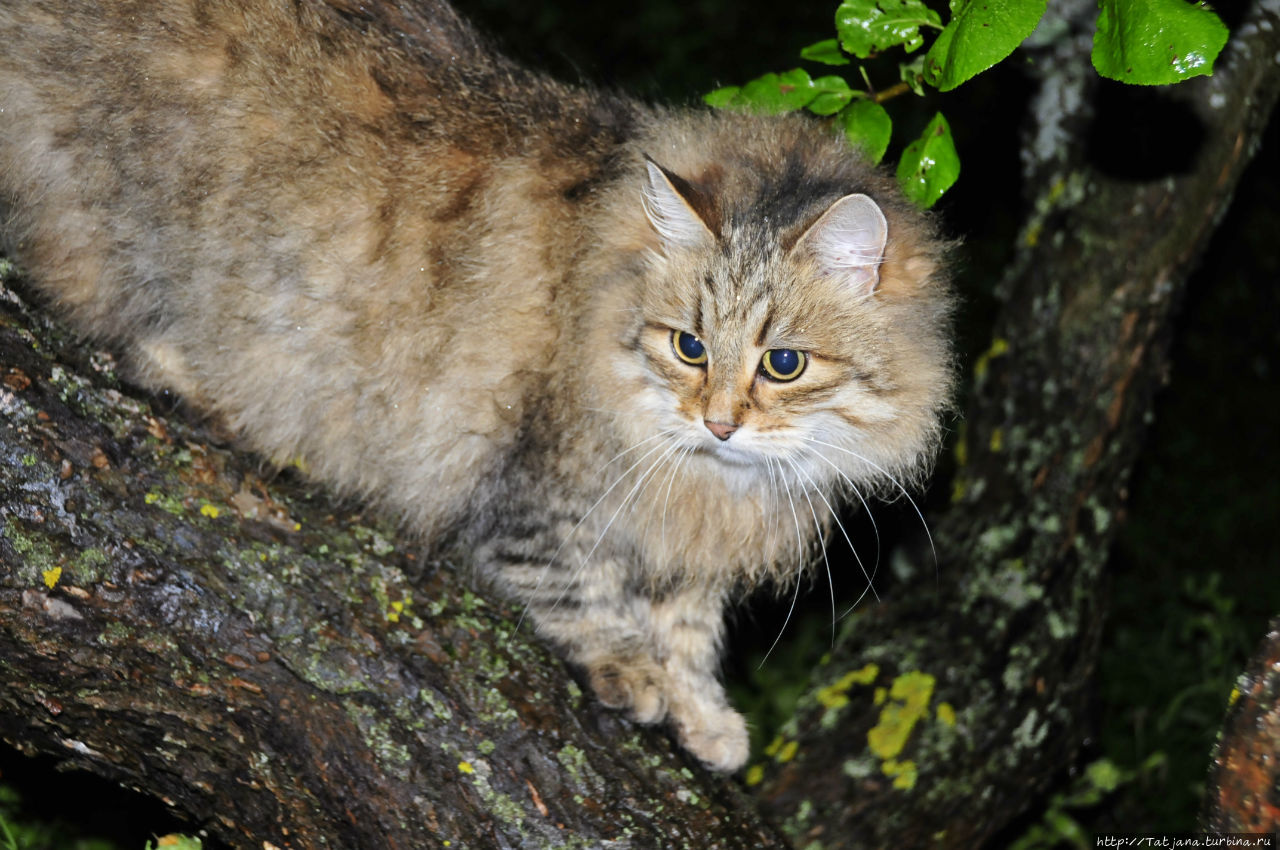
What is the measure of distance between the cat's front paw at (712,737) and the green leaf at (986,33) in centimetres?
148

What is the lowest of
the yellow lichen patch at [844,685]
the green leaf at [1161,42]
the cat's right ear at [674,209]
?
the yellow lichen patch at [844,685]

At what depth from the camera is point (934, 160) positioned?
205 cm

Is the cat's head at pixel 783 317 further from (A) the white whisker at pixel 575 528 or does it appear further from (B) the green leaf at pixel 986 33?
(B) the green leaf at pixel 986 33

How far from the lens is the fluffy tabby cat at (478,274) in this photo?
2.08 m

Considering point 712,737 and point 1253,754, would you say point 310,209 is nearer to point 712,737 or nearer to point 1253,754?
point 712,737

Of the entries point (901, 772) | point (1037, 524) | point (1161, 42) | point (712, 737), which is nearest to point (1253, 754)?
point (1161, 42)

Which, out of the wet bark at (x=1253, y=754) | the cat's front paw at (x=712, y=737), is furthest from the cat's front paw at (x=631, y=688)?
the wet bark at (x=1253, y=754)

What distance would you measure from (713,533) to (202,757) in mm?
1106

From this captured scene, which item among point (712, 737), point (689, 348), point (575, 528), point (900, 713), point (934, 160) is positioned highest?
point (934, 160)

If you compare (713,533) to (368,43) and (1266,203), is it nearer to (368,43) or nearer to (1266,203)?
(368,43)

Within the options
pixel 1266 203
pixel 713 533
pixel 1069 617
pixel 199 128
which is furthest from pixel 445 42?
pixel 1266 203

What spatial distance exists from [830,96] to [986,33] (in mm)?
622

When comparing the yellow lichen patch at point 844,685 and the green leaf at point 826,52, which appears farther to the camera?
the yellow lichen patch at point 844,685

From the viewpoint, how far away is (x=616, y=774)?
2.06 meters
